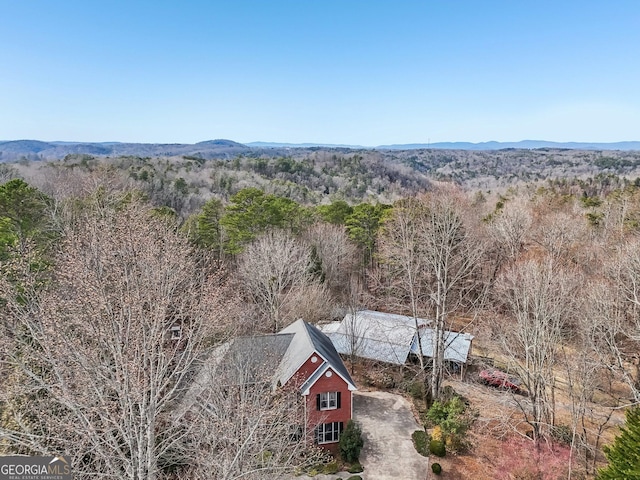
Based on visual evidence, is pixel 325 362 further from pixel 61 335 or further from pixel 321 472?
pixel 61 335

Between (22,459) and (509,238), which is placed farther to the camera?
(509,238)

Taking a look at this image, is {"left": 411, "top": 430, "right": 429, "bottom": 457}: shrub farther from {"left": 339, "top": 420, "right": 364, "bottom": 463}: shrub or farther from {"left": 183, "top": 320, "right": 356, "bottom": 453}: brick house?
{"left": 183, "top": 320, "right": 356, "bottom": 453}: brick house

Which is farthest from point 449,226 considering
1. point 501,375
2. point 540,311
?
point 501,375

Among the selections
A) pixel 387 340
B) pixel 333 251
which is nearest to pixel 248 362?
pixel 387 340

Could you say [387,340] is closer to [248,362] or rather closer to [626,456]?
[248,362]

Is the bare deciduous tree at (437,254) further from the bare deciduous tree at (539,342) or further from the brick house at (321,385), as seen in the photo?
the brick house at (321,385)

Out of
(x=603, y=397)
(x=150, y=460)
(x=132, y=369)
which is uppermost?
(x=132, y=369)
